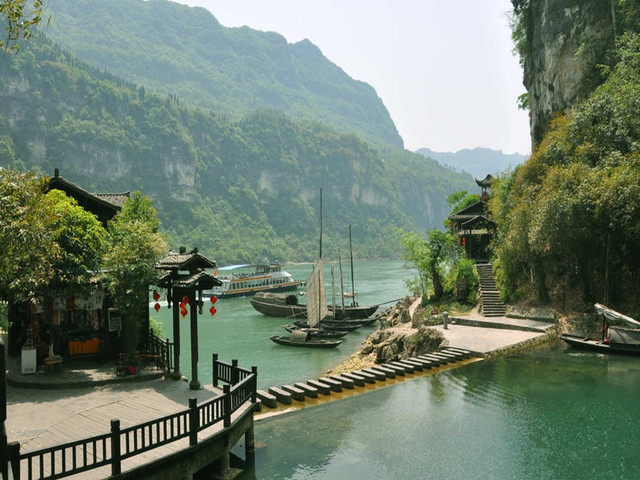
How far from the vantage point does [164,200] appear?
589 feet

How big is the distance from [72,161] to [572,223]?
569 ft

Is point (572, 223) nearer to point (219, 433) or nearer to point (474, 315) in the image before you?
point (474, 315)

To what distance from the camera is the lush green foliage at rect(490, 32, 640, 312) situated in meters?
23.9

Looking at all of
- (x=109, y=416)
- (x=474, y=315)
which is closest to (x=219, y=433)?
(x=109, y=416)

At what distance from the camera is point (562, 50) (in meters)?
38.0

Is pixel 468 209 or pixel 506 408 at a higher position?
pixel 468 209

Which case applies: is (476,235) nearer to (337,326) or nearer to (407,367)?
(337,326)

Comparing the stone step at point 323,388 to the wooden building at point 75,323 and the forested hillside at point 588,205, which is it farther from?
the forested hillside at point 588,205

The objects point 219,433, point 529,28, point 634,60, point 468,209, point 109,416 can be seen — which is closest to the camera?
point 219,433

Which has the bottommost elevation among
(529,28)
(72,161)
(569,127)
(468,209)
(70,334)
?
(70,334)

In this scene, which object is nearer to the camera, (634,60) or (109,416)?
(109,416)

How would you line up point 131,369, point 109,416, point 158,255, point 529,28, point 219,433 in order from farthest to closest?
point 529,28
point 158,255
point 131,369
point 109,416
point 219,433

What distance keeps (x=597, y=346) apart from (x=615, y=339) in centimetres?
82

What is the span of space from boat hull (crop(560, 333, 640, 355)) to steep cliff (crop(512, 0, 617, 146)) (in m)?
19.6
